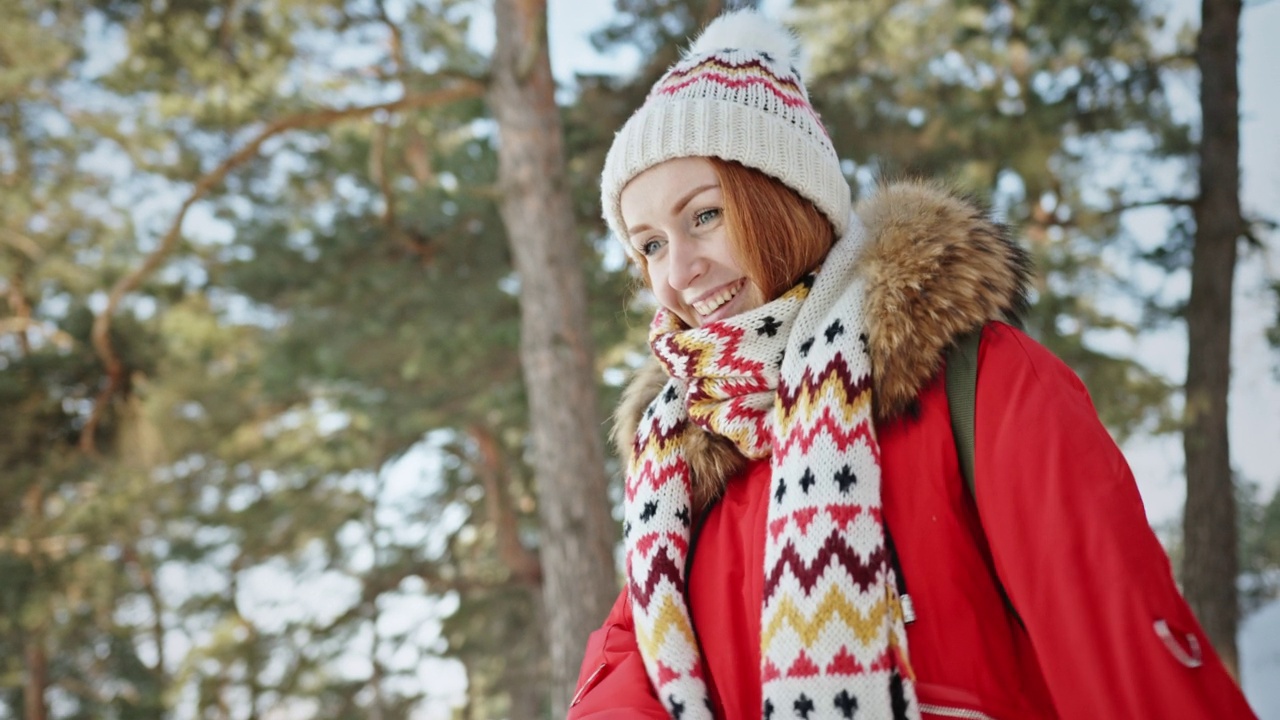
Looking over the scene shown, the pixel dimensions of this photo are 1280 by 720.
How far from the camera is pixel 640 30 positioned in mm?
7594

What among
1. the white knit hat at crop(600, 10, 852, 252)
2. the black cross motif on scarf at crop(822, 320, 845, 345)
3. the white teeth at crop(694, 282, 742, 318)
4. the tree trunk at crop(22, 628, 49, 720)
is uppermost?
the white knit hat at crop(600, 10, 852, 252)

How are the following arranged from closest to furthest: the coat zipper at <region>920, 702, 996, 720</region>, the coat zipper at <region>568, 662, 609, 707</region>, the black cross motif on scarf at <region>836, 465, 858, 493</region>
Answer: the coat zipper at <region>920, 702, 996, 720</region> < the black cross motif on scarf at <region>836, 465, 858, 493</region> < the coat zipper at <region>568, 662, 609, 707</region>

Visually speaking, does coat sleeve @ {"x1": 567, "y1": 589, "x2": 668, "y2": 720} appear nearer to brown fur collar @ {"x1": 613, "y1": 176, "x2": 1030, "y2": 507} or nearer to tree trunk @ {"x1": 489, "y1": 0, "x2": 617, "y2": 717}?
brown fur collar @ {"x1": 613, "y1": 176, "x2": 1030, "y2": 507}

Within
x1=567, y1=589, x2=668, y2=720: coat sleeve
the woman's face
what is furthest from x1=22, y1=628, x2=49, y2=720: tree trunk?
the woman's face

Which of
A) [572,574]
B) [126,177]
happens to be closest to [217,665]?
[126,177]

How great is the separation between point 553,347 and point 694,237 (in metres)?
3.98

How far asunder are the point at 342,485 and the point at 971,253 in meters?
13.1

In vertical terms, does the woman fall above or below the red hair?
below

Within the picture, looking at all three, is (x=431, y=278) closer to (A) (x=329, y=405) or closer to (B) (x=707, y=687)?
(A) (x=329, y=405)

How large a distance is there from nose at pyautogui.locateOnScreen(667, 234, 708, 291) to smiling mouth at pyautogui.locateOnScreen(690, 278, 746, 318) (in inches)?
2.0

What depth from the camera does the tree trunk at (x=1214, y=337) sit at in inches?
272

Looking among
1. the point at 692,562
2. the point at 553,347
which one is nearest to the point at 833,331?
the point at 692,562

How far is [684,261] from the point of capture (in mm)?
1846

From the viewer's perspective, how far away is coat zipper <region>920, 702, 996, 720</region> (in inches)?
55.4
